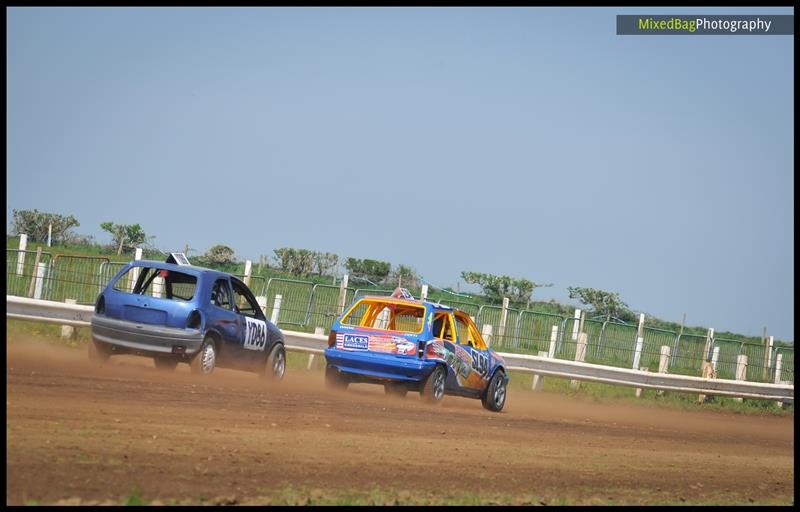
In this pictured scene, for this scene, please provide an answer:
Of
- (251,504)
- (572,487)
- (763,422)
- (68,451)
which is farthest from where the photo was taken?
(763,422)

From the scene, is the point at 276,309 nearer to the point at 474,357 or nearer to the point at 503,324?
the point at 503,324

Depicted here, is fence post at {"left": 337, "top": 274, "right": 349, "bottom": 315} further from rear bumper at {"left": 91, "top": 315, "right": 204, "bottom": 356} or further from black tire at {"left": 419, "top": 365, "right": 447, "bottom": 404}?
rear bumper at {"left": 91, "top": 315, "right": 204, "bottom": 356}

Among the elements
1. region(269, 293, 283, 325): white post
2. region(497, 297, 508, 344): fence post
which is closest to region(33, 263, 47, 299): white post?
region(269, 293, 283, 325): white post

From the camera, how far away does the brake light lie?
16.1 m

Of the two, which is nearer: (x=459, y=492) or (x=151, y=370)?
(x=459, y=492)

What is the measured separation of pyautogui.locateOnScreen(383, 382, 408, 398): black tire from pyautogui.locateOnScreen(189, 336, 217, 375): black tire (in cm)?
254

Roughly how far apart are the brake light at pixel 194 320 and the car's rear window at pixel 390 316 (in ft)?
8.17

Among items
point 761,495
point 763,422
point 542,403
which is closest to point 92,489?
point 761,495

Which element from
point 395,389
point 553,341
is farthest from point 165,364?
point 553,341

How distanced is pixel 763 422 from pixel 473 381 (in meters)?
11.2

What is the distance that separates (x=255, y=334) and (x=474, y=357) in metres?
3.38

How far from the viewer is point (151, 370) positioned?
646 inches

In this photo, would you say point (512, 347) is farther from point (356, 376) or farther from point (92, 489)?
point (92, 489)

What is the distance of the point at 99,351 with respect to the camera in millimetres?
16344
